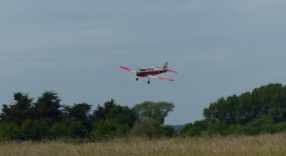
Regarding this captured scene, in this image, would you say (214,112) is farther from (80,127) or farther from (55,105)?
(80,127)

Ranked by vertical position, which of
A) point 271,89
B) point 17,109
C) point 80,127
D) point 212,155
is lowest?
point 212,155

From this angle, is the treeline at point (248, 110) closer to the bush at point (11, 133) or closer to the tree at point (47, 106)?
the tree at point (47, 106)

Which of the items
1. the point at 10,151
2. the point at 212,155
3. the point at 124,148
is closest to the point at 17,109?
the point at 10,151

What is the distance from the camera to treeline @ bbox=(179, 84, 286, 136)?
9425cm

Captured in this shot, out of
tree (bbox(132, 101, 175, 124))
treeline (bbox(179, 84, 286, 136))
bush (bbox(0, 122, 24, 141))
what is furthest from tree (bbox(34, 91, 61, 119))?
tree (bbox(132, 101, 175, 124))

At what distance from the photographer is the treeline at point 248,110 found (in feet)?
309

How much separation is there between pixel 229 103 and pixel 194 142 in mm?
86840

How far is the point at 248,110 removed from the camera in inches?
4085

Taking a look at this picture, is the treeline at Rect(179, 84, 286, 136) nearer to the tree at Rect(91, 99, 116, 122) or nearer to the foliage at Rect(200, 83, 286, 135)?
the foliage at Rect(200, 83, 286, 135)

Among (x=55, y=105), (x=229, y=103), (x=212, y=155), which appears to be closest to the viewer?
(x=212, y=155)

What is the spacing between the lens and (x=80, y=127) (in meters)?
56.7

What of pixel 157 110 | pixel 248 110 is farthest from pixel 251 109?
pixel 157 110

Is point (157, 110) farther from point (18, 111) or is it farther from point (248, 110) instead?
point (18, 111)

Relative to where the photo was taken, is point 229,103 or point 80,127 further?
point 229,103
